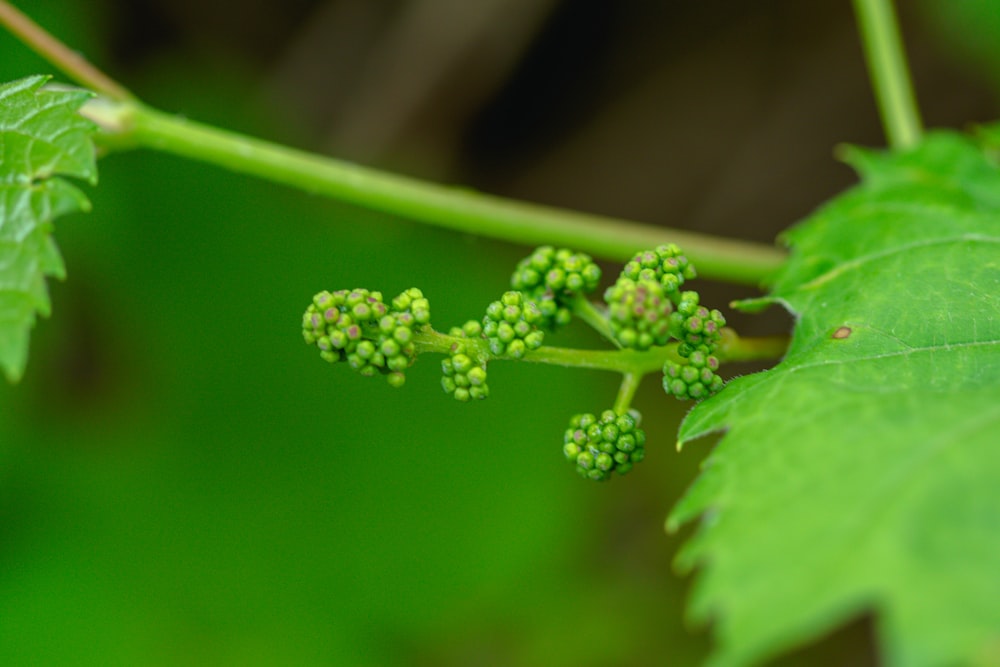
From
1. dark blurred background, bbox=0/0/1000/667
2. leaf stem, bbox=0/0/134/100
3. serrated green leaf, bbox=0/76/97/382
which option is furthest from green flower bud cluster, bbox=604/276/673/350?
dark blurred background, bbox=0/0/1000/667

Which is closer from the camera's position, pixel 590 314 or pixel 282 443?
pixel 590 314

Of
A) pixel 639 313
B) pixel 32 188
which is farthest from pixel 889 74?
pixel 32 188

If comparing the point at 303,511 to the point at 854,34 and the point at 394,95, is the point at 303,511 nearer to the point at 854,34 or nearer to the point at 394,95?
the point at 394,95

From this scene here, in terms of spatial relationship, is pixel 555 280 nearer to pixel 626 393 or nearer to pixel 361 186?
pixel 626 393

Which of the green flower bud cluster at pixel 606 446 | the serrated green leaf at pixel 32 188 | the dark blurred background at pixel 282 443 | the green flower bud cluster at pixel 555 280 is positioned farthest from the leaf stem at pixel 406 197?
the dark blurred background at pixel 282 443

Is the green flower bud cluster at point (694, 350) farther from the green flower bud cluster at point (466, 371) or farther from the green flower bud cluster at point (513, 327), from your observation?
the green flower bud cluster at point (466, 371)

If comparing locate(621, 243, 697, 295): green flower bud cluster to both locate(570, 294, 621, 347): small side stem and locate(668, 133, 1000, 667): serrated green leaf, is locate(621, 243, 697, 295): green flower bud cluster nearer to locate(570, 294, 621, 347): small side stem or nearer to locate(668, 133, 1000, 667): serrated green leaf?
locate(570, 294, 621, 347): small side stem

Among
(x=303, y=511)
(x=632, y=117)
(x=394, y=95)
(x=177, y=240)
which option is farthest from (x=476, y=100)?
(x=303, y=511)
